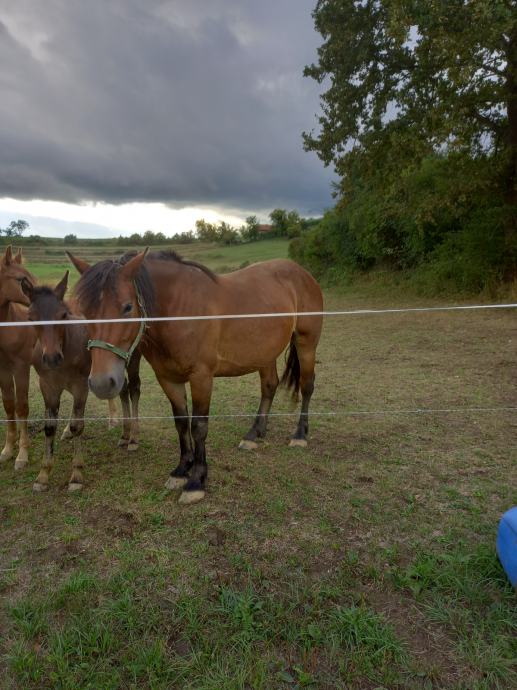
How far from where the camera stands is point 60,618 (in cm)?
219

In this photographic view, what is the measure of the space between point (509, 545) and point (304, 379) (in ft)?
8.96

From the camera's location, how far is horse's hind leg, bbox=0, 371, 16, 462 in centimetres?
416

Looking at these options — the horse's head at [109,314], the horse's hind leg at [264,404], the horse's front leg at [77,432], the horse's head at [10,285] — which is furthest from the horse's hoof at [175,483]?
the horse's head at [10,285]

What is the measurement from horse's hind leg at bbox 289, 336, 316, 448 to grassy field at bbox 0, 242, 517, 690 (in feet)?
0.58

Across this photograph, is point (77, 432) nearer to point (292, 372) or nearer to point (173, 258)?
point (173, 258)

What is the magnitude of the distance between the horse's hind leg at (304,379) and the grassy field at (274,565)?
177 mm

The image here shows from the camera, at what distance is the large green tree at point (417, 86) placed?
7758 millimetres

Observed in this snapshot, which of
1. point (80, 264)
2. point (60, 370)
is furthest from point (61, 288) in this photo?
point (60, 370)

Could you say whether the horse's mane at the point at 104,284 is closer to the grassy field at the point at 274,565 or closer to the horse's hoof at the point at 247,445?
the grassy field at the point at 274,565

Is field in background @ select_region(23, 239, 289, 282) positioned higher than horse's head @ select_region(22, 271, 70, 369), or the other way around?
field in background @ select_region(23, 239, 289, 282)

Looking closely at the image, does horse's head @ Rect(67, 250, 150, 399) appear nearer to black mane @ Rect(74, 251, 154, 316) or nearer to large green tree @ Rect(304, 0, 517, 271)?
black mane @ Rect(74, 251, 154, 316)

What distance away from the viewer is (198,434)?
135 inches

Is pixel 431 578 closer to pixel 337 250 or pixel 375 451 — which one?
pixel 375 451

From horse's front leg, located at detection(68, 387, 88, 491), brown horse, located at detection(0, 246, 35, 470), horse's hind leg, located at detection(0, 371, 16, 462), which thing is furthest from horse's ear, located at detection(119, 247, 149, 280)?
horse's hind leg, located at detection(0, 371, 16, 462)
